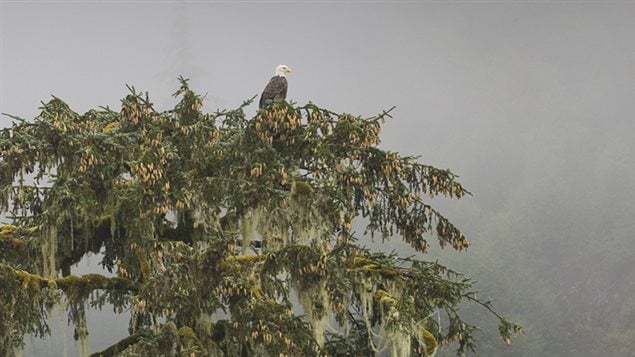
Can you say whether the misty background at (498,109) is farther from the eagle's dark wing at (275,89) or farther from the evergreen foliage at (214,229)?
the eagle's dark wing at (275,89)

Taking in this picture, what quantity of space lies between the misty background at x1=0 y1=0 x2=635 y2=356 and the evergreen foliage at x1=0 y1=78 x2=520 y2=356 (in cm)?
127

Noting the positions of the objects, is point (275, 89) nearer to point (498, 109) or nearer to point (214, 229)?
point (214, 229)

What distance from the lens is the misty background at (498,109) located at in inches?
1822

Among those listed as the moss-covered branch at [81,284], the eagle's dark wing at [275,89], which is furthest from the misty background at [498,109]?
the eagle's dark wing at [275,89]

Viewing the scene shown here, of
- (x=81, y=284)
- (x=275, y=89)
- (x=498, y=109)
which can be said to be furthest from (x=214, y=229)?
(x=498, y=109)

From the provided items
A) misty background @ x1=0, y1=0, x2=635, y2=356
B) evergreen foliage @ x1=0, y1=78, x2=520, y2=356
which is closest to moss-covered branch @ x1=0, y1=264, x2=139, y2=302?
evergreen foliage @ x1=0, y1=78, x2=520, y2=356

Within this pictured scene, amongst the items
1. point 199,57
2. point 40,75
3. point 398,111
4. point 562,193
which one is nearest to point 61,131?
point 562,193

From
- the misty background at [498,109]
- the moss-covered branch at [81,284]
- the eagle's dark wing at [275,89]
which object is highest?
the misty background at [498,109]

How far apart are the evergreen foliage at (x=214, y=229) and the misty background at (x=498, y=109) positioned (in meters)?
1.27

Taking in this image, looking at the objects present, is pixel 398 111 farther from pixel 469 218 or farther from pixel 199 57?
pixel 199 57

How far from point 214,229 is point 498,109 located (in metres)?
88.3

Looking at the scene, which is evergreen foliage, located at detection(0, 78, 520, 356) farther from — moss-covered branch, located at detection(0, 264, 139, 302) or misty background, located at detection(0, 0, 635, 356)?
misty background, located at detection(0, 0, 635, 356)

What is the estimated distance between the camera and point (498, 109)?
9662cm

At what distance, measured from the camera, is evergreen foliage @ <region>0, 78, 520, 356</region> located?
996cm
